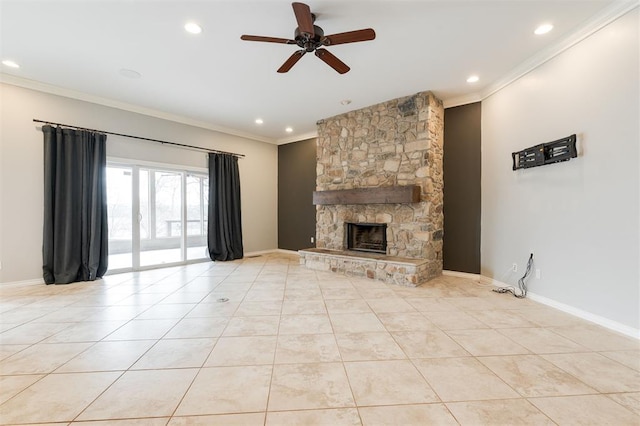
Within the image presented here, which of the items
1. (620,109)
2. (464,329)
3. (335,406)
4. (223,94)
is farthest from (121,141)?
(620,109)

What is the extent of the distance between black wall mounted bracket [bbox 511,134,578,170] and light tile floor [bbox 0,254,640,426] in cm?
171

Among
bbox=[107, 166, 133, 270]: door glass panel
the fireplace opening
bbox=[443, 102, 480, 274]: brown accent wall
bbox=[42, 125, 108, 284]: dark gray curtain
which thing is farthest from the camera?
the fireplace opening

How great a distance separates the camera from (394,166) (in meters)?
4.58

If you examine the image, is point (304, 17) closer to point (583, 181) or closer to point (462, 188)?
point (583, 181)

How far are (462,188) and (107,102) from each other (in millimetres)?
6157

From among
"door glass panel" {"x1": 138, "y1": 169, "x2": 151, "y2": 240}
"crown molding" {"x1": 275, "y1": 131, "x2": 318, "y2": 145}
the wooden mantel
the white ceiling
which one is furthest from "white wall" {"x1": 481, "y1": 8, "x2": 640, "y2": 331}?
"door glass panel" {"x1": 138, "y1": 169, "x2": 151, "y2": 240}

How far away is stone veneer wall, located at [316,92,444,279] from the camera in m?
4.24

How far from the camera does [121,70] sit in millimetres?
3520

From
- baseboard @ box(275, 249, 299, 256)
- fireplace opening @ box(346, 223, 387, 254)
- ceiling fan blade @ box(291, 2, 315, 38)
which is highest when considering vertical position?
ceiling fan blade @ box(291, 2, 315, 38)

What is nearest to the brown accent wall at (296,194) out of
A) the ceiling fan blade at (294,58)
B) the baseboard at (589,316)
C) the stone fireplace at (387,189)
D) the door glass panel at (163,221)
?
the stone fireplace at (387,189)

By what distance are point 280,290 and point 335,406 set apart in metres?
2.28

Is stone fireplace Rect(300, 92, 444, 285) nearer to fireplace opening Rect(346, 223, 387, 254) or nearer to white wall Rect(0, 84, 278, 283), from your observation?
fireplace opening Rect(346, 223, 387, 254)

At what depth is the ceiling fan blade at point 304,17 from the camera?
2.10 m

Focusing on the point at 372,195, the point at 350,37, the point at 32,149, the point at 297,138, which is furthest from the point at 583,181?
the point at 32,149
